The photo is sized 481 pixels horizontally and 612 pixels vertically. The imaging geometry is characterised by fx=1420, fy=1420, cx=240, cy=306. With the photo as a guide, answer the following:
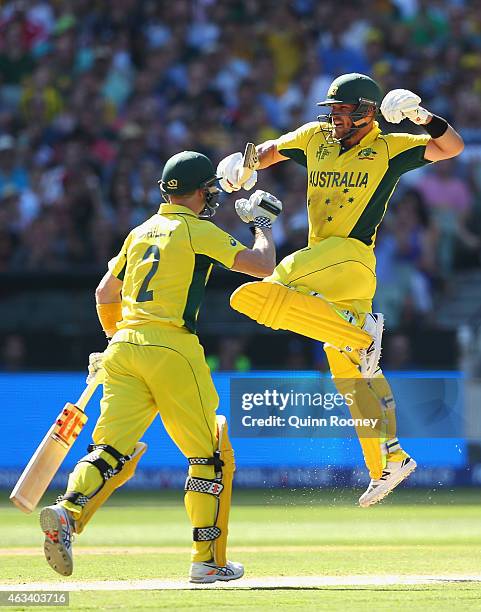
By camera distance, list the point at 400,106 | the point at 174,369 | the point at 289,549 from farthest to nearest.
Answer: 1. the point at 289,549
2. the point at 400,106
3. the point at 174,369

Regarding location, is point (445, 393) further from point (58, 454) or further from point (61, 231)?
point (58, 454)

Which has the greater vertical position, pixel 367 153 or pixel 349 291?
pixel 367 153

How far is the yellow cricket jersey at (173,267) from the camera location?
734cm

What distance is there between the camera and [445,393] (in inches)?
513

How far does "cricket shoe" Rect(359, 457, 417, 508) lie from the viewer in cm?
830

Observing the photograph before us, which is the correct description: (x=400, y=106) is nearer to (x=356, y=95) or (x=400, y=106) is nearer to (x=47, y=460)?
(x=356, y=95)

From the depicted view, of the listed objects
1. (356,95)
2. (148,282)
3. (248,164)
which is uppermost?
(356,95)

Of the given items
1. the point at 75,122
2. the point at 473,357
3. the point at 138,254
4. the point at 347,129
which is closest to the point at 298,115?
the point at 75,122

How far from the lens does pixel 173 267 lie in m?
7.34

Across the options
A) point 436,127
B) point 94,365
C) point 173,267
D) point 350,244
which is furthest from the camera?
point 350,244

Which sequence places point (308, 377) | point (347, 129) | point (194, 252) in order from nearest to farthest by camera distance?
point (194, 252) < point (347, 129) < point (308, 377)

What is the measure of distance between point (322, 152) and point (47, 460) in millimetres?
2460

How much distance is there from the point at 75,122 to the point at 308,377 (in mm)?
4859

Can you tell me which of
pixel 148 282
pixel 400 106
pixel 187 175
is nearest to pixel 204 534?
pixel 148 282
